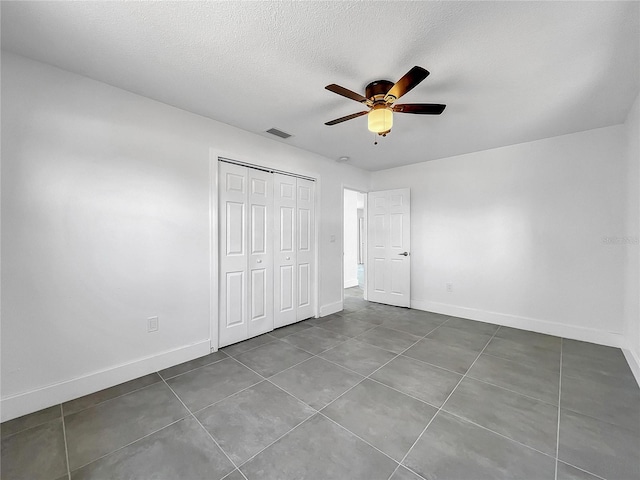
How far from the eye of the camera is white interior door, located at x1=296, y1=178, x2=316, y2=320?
392cm

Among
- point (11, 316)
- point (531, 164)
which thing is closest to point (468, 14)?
point (531, 164)

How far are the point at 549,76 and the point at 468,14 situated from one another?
114 cm

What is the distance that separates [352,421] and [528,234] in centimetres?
350

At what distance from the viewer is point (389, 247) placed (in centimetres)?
488

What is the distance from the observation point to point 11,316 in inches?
72.5

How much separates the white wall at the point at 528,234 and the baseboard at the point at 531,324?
11mm

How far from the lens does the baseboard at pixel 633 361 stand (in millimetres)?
2343

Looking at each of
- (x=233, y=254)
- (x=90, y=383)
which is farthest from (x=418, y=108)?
(x=90, y=383)

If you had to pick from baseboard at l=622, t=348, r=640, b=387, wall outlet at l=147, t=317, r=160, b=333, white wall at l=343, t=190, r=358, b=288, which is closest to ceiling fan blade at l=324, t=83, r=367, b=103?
wall outlet at l=147, t=317, r=160, b=333

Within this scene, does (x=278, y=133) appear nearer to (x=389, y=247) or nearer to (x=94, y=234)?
(x=94, y=234)

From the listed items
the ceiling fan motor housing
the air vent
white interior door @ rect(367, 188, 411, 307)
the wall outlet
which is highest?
the air vent

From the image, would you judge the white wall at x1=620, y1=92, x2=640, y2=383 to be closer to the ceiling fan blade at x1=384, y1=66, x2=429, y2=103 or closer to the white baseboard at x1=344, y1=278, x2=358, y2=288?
the ceiling fan blade at x1=384, y1=66, x2=429, y2=103

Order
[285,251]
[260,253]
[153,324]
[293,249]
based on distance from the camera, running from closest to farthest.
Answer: [153,324], [260,253], [285,251], [293,249]

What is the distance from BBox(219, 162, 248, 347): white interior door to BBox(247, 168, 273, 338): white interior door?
0.09 metres
